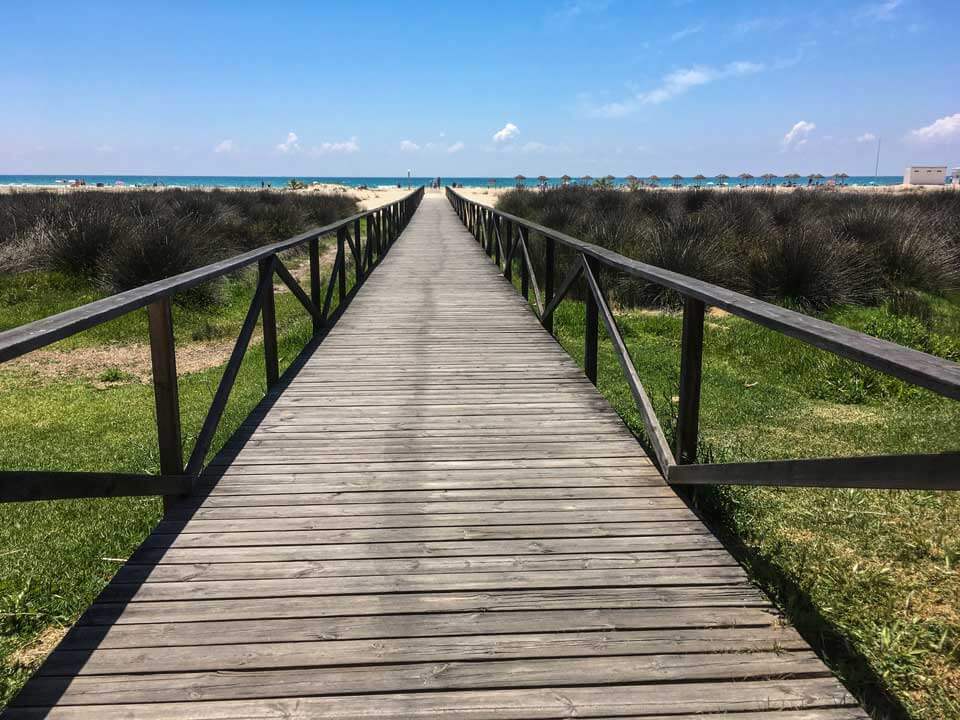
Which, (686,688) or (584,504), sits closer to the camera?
(686,688)

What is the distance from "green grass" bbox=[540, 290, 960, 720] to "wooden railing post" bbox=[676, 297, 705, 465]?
0.74ft

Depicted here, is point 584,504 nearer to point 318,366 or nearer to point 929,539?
point 929,539

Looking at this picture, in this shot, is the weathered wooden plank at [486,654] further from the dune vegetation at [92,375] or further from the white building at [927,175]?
the white building at [927,175]

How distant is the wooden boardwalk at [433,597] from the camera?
6.54 feet


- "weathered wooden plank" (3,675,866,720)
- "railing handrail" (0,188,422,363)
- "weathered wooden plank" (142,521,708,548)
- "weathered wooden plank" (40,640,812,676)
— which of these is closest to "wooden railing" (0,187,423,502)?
"railing handrail" (0,188,422,363)

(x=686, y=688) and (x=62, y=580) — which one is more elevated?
(x=686, y=688)

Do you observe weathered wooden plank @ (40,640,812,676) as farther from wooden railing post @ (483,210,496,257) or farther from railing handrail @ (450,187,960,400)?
wooden railing post @ (483,210,496,257)

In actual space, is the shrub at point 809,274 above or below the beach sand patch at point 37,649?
above

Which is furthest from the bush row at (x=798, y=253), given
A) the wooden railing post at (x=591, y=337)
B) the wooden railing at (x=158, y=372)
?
the wooden railing at (x=158, y=372)

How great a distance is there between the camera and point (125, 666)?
211 centimetres

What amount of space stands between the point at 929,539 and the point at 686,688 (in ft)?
7.97

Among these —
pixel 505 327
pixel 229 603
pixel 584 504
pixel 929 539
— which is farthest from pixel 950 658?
pixel 505 327

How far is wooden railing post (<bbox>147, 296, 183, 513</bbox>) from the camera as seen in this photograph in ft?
10.2

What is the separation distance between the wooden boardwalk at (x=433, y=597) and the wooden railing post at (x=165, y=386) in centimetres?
22
